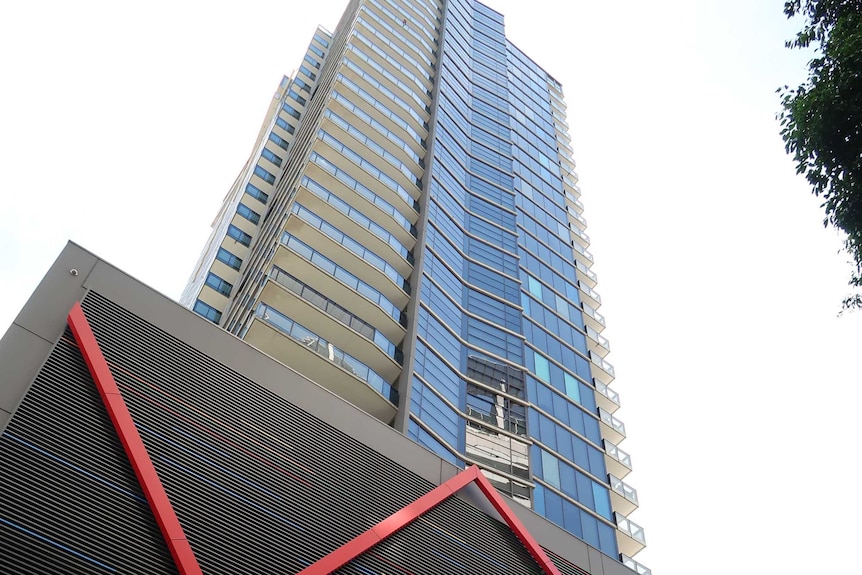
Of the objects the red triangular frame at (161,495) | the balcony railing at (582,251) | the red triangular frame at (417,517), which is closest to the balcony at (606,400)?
the balcony railing at (582,251)

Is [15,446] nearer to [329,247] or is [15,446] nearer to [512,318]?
[329,247]

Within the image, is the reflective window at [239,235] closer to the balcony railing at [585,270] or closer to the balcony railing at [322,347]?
the balcony railing at [322,347]

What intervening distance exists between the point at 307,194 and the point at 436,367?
978 centimetres

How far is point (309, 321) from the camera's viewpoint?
29.6 meters

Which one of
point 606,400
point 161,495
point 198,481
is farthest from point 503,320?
point 161,495

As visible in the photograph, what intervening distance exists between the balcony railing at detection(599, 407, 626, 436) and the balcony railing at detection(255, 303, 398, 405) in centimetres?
1462

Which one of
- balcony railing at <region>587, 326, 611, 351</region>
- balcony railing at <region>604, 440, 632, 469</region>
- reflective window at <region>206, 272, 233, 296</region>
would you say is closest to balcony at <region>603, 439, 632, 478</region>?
balcony railing at <region>604, 440, 632, 469</region>

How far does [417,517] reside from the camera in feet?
65.2

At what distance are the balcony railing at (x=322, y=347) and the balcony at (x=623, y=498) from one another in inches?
507

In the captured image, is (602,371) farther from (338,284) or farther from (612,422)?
(338,284)

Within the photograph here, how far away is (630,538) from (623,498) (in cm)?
204

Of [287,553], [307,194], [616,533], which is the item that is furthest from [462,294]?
[287,553]

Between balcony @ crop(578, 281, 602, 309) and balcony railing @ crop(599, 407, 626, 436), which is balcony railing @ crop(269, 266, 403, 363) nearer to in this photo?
balcony railing @ crop(599, 407, 626, 436)

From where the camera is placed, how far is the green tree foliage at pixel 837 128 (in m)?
18.0
